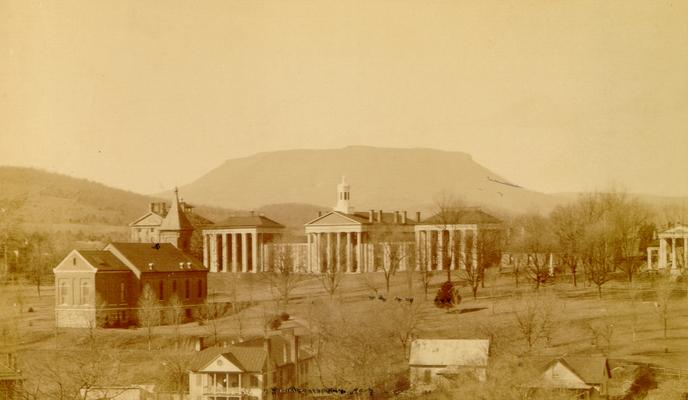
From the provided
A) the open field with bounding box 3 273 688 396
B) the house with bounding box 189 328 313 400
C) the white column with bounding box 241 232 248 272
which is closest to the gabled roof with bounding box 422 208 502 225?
the open field with bounding box 3 273 688 396

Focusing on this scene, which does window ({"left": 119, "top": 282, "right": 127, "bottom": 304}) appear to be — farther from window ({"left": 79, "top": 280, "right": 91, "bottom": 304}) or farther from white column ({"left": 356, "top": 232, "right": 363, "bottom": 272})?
white column ({"left": 356, "top": 232, "right": 363, "bottom": 272})

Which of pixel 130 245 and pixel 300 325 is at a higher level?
pixel 130 245

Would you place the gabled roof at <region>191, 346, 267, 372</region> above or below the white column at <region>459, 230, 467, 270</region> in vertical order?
below

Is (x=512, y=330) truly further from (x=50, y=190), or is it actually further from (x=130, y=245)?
(x=50, y=190)

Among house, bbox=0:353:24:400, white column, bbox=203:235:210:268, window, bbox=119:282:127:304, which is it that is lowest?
house, bbox=0:353:24:400

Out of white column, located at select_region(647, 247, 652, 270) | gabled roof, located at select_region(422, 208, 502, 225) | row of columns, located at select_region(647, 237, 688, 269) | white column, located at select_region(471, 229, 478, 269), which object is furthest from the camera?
white column, located at select_region(471, 229, 478, 269)

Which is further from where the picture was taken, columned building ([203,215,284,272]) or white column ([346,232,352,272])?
columned building ([203,215,284,272])

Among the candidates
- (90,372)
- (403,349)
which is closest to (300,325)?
(403,349)
